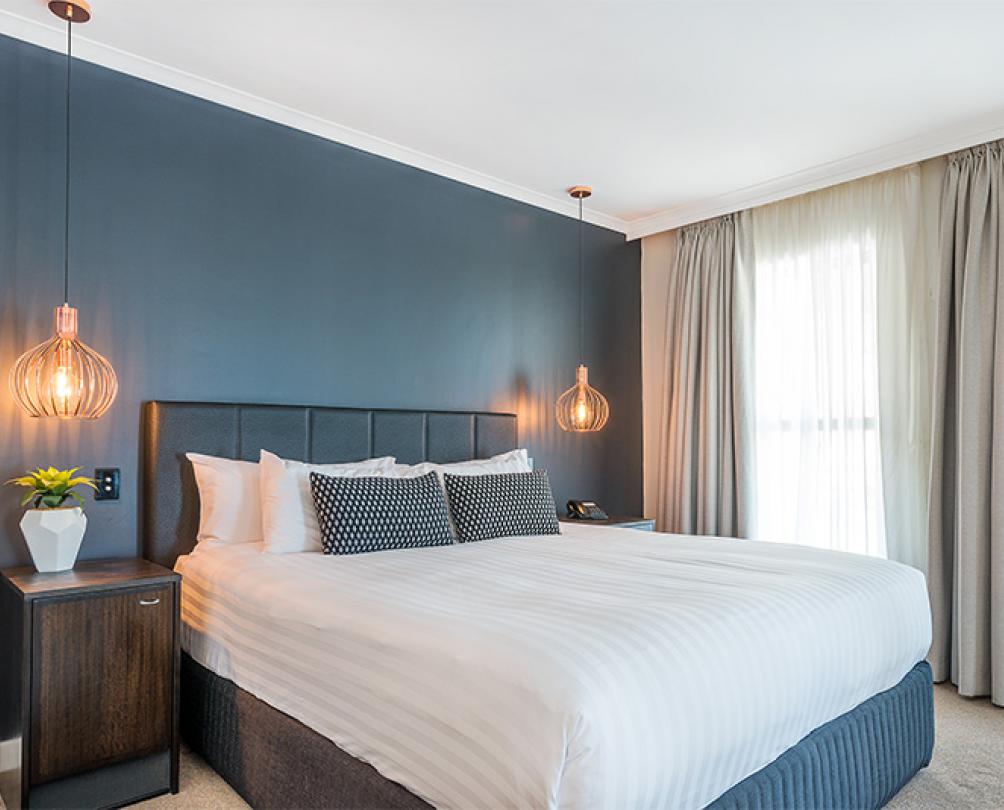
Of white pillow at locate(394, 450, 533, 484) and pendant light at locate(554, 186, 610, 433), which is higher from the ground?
pendant light at locate(554, 186, 610, 433)

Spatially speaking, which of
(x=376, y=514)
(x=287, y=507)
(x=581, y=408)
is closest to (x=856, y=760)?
(x=376, y=514)

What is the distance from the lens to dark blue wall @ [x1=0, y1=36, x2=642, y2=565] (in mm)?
2645

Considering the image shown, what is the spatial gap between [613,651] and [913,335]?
10.2ft

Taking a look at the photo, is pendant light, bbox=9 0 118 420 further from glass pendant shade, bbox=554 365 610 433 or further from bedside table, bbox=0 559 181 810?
glass pendant shade, bbox=554 365 610 433

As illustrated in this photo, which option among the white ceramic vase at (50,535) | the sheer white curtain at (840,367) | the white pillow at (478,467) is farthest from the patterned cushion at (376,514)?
the sheer white curtain at (840,367)

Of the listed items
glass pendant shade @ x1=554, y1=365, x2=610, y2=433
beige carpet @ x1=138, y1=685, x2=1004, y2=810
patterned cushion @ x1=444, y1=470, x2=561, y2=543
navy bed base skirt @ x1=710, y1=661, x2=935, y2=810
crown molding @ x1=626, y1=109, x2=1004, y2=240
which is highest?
crown molding @ x1=626, y1=109, x2=1004, y2=240

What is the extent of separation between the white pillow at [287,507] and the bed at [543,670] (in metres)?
0.14

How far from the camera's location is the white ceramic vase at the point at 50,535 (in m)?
2.32

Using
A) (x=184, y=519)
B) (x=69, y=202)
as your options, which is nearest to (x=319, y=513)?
(x=184, y=519)

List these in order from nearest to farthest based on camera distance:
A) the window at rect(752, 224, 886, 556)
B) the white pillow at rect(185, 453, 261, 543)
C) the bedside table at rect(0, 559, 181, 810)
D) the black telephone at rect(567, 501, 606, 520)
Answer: the bedside table at rect(0, 559, 181, 810) < the white pillow at rect(185, 453, 261, 543) < the window at rect(752, 224, 886, 556) < the black telephone at rect(567, 501, 606, 520)

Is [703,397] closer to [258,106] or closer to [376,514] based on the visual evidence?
[376,514]

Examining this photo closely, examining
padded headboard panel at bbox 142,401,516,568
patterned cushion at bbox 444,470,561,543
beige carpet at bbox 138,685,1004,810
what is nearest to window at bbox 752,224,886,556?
beige carpet at bbox 138,685,1004,810

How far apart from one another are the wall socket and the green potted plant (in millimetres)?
235

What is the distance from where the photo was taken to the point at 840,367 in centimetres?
404
